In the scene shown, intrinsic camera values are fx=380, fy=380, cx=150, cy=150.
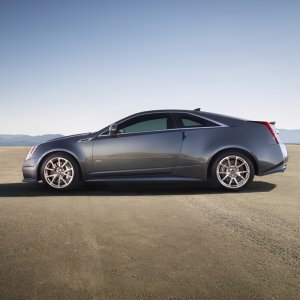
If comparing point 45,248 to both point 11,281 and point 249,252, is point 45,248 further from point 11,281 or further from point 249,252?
point 249,252

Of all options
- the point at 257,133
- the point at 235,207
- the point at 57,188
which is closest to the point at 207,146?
the point at 257,133

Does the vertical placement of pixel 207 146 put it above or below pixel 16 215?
above

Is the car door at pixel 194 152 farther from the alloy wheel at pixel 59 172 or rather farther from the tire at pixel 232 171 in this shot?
the alloy wheel at pixel 59 172

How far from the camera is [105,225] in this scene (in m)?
4.27

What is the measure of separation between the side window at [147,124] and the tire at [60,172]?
1119mm

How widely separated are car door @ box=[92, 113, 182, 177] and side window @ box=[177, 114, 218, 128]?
21 cm

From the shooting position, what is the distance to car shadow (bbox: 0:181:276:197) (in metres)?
6.86

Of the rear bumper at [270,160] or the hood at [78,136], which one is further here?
the hood at [78,136]

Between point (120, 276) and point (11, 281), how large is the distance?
2.43ft

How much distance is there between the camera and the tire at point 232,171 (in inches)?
271

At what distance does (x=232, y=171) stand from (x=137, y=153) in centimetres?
176

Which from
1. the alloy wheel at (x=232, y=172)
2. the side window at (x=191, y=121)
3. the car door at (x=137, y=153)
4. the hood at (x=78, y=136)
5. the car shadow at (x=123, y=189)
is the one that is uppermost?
the side window at (x=191, y=121)

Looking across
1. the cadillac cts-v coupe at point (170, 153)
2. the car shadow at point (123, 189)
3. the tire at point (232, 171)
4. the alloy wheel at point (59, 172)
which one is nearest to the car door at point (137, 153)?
the cadillac cts-v coupe at point (170, 153)

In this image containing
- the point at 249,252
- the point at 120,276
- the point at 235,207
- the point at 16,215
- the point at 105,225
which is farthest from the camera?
the point at 235,207
